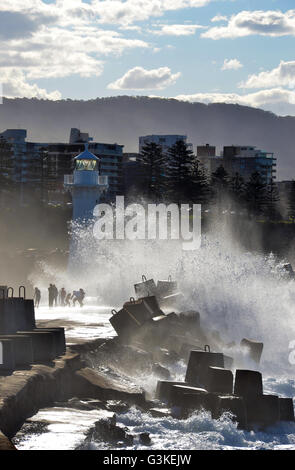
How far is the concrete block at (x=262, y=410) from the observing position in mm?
18531

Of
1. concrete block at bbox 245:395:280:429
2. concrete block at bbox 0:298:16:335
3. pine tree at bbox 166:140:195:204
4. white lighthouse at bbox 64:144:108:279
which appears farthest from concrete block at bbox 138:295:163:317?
pine tree at bbox 166:140:195:204

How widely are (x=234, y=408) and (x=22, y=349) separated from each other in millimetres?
4310

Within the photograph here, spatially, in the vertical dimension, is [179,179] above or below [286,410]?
above

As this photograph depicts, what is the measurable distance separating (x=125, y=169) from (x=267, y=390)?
114 metres

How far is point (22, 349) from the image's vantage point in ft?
62.6

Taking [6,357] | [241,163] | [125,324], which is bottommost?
[6,357]

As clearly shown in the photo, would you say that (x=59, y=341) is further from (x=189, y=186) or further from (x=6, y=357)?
(x=189, y=186)

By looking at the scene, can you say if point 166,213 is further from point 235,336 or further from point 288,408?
point 288,408

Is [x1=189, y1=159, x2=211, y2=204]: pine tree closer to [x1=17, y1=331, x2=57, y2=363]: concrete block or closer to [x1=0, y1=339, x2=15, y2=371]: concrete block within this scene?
[x1=17, y1=331, x2=57, y2=363]: concrete block

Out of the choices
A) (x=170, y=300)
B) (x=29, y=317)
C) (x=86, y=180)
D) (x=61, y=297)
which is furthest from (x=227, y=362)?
(x=86, y=180)

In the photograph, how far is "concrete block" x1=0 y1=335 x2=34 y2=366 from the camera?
18969mm

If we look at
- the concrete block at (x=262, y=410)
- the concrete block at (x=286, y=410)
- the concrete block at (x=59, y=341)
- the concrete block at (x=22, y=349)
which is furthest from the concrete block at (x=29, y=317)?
the concrete block at (x=286, y=410)

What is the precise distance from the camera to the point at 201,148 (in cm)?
17162
